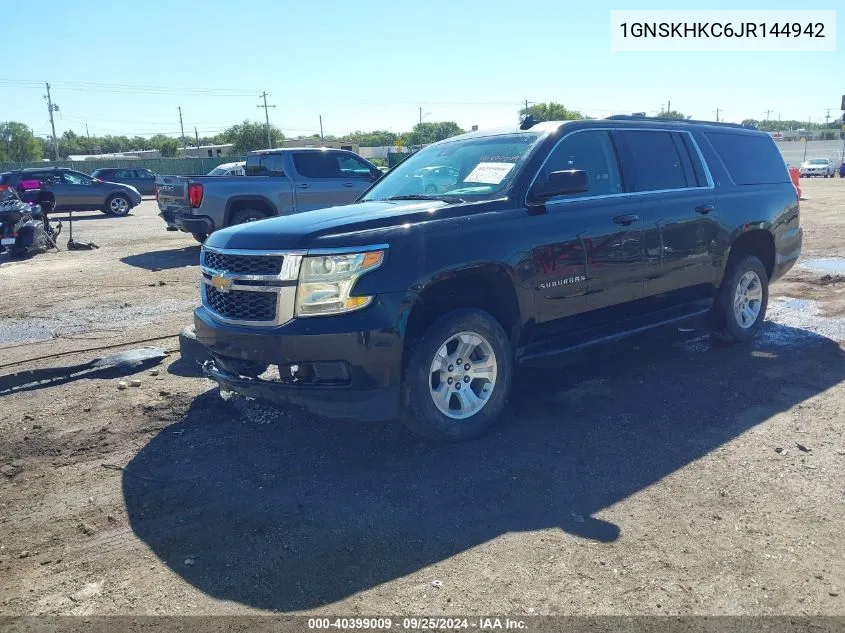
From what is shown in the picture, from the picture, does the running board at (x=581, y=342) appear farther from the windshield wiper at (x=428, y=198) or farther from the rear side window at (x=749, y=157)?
the rear side window at (x=749, y=157)

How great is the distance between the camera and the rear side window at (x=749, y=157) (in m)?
6.48

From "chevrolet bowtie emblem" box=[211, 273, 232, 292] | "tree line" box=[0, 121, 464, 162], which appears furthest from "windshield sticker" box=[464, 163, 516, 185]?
"tree line" box=[0, 121, 464, 162]

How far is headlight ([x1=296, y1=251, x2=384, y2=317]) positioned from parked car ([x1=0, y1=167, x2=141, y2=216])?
21.7 metres

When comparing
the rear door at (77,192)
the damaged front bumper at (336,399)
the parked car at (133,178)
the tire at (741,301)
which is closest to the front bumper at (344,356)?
the damaged front bumper at (336,399)

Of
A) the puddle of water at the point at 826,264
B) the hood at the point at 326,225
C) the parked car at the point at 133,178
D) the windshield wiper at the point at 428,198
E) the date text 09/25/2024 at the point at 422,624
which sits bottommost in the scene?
the date text 09/25/2024 at the point at 422,624

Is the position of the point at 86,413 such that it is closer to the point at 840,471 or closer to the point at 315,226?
the point at 315,226

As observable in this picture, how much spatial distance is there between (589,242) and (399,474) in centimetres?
215

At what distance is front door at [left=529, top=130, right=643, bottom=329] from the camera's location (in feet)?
15.7

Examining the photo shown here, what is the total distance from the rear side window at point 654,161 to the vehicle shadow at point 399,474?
135 centimetres

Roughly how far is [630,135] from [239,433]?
12.3ft

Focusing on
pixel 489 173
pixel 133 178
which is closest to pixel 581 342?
pixel 489 173

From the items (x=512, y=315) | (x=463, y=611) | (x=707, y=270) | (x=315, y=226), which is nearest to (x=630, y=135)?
(x=707, y=270)

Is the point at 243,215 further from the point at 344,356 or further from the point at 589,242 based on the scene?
the point at 344,356

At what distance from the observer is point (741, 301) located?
664 centimetres
